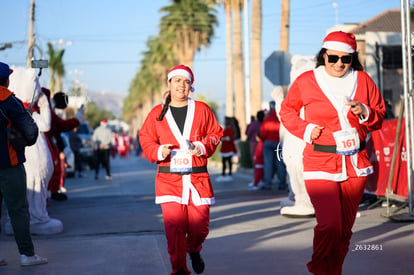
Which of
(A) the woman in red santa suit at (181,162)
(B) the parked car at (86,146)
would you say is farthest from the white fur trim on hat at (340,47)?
(B) the parked car at (86,146)

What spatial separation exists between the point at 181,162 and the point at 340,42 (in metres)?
1.60

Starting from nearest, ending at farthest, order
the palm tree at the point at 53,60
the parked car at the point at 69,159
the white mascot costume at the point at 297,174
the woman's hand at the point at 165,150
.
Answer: the woman's hand at the point at 165,150
the white mascot costume at the point at 297,174
the parked car at the point at 69,159
the palm tree at the point at 53,60

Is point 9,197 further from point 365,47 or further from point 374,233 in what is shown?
point 365,47

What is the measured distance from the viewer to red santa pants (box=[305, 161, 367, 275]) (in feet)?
18.5

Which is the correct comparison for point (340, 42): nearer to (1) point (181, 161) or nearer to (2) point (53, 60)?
(1) point (181, 161)

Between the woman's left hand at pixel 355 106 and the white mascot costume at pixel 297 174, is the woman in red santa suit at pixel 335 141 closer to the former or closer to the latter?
the woman's left hand at pixel 355 106

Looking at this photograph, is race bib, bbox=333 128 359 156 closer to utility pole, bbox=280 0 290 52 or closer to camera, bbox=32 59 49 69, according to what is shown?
camera, bbox=32 59 49 69

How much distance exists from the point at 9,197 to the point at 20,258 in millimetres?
862

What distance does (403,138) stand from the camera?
36.0 feet

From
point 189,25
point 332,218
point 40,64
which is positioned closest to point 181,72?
point 332,218

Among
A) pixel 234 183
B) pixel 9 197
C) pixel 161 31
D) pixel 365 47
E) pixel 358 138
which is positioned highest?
pixel 161 31

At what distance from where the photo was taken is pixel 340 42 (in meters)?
5.83

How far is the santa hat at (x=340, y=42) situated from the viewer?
19.1 feet

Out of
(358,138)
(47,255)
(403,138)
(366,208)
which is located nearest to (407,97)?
(403,138)
